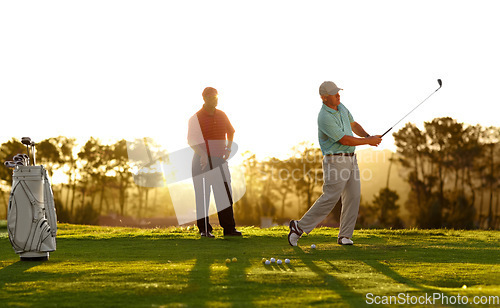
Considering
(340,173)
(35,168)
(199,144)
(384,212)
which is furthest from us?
(384,212)

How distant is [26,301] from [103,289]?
620 millimetres

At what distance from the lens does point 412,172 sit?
43.2 meters

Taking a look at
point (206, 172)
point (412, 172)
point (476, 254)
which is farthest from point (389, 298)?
point (412, 172)

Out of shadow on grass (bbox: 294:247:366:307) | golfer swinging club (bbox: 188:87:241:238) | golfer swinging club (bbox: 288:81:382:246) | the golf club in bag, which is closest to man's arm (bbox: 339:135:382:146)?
golfer swinging club (bbox: 288:81:382:246)

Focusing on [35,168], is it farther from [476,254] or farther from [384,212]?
[384,212]

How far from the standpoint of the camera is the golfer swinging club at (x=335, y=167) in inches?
325

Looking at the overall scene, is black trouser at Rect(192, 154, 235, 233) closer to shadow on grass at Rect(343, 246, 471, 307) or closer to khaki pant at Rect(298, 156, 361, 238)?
khaki pant at Rect(298, 156, 361, 238)

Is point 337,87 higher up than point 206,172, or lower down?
higher up

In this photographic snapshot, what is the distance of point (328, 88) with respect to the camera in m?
8.43

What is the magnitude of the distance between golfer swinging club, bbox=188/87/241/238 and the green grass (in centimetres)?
108

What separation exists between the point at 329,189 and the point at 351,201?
0.47 meters

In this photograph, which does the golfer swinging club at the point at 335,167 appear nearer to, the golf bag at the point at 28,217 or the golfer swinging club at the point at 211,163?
the golfer swinging club at the point at 211,163

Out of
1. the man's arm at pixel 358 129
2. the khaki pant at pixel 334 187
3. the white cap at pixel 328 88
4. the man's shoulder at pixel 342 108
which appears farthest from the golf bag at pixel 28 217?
the man's arm at pixel 358 129

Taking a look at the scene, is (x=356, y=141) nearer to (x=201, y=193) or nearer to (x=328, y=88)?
(x=328, y=88)
